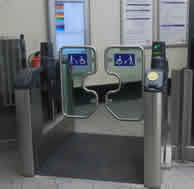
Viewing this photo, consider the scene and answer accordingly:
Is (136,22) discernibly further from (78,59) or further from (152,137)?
(152,137)

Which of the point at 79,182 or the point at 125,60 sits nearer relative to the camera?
the point at 79,182

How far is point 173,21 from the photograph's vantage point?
470 centimetres

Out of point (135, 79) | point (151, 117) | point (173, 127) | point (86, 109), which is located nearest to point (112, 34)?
point (135, 79)

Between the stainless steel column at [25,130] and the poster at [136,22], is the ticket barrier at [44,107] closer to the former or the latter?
the stainless steel column at [25,130]

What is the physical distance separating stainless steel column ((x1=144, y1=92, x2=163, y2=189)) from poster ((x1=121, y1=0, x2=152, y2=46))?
253 centimetres

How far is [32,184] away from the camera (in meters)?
2.16

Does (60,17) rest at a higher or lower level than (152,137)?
higher

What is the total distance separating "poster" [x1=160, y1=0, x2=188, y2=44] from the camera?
4621 millimetres

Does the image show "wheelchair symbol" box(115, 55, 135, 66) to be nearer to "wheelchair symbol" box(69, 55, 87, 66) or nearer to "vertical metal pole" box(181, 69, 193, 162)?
"wheelchair symbol" box(69, 55, 87, 66)

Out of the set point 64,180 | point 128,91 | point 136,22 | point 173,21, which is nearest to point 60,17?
point 136,22

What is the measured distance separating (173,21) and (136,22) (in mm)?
632

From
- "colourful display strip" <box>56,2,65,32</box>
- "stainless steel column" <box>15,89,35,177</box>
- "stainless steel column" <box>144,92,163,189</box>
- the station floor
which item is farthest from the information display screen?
"stainless steel column" <box>144,92,163,189</box>

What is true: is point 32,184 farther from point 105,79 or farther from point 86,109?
point 105,79

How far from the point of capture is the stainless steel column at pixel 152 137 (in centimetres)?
198
